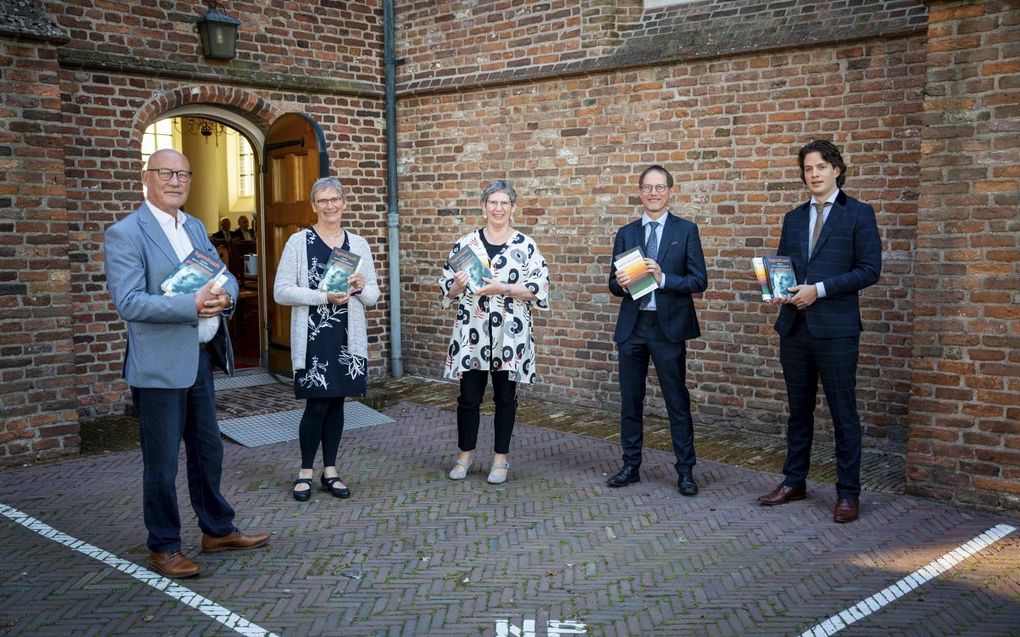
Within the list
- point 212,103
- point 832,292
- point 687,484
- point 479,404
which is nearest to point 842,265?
point 832,292

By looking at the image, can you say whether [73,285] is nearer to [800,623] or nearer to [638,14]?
[638,14]

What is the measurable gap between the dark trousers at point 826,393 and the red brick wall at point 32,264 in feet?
17.3

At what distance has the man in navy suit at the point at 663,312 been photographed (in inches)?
223

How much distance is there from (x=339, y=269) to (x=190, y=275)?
1187 millimetres

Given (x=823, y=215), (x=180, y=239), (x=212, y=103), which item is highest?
(x=212, y=103)

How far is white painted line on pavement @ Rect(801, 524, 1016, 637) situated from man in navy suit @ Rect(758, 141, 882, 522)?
0.66 m

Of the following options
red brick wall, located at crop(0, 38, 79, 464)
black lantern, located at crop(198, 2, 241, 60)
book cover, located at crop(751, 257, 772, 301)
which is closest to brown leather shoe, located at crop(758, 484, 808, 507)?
book cover, located at crop(751, 257, 772, 301)

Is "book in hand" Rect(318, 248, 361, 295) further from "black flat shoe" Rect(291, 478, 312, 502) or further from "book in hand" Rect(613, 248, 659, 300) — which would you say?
"book in hand" Rect(613, 248, 659, 300)

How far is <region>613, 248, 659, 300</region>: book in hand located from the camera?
5543 mm

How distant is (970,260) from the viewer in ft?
18.0

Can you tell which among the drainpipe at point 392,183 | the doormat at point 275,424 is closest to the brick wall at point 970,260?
the doormat at point 275,424

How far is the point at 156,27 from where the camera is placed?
27.3 feet

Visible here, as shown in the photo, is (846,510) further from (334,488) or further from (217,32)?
(217,32)

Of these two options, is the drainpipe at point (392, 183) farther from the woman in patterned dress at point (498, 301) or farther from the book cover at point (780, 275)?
the book cover at point (780, 275)
